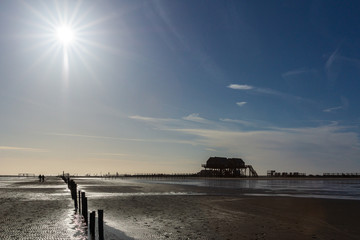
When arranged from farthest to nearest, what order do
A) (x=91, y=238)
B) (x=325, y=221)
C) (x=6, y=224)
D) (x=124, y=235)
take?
1. (x=325, y=221)
2. (x=6, y=224)
3. (x=124, y=235)
4. (x=91, y=238)

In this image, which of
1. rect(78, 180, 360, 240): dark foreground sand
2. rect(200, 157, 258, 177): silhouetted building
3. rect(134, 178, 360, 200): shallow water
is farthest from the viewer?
rect(200, 157, 258, 177): silhouetted building

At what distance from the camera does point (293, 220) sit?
16.4m

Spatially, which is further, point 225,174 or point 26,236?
point 225,174

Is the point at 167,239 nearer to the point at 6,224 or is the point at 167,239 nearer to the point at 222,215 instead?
the point at 222,215

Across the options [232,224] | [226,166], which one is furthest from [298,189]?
[226,166]

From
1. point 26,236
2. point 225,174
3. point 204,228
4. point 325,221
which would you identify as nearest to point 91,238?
point 26,236

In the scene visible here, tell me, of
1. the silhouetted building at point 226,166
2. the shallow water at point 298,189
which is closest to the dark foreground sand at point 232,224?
the shallow water at point 298,189

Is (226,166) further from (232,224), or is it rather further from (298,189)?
(232,224)

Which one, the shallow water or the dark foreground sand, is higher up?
the dark foreground sand

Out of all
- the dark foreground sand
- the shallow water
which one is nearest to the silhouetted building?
the shallow water

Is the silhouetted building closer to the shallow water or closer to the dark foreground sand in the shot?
the shallow water

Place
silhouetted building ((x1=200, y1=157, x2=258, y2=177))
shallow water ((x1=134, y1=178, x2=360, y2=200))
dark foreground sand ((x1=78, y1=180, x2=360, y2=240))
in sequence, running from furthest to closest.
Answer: silhouetted building ((x1=200, y1=157, x2=258, y2=177))
shallow water ((x1=134, y1=178, x2=360, y2=200))
dark foreground sand ((x1=78, y1=180, x2=360, y2=240))

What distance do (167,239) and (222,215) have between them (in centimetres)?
685

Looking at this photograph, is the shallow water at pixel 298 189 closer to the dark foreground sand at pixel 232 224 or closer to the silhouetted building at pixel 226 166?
the dark foreground sand at pixel 232 224
